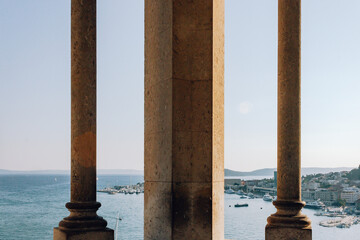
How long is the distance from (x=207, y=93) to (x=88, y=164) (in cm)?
981

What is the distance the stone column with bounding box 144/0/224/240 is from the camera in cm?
2522

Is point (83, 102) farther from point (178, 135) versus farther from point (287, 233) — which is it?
point (287, 233)

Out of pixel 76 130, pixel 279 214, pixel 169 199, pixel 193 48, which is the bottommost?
pixel 279 214

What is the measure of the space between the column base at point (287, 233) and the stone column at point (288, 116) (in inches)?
20.4

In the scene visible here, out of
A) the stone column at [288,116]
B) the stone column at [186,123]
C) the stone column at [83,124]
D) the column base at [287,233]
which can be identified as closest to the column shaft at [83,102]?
the stone column at [83,124]

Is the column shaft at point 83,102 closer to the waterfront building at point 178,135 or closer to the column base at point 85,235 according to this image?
the waterfront building at point 178,135

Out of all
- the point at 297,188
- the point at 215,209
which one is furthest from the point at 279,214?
the point at 215,209

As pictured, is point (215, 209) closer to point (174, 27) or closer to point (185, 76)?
point (185, 76)

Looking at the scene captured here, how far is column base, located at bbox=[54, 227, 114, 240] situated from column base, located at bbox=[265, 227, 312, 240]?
1213 cm

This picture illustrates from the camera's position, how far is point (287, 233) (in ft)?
108

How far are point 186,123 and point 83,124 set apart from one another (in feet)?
26.8

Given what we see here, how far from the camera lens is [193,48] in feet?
84.6

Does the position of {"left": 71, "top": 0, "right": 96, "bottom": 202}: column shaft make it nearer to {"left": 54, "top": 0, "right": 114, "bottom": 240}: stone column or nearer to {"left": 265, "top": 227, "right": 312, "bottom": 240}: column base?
{"left": 54, "top": 0, "right": 114, "bottom": 240}: stone column

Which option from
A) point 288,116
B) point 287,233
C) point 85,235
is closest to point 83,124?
point 85,235
